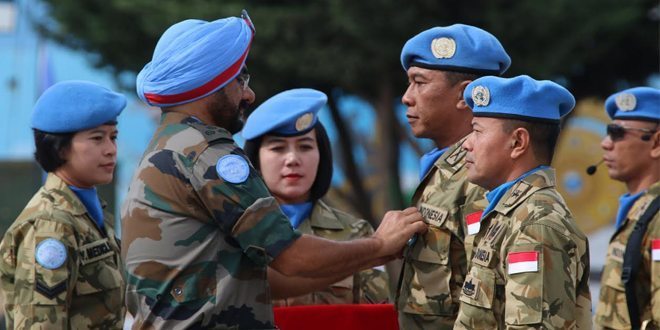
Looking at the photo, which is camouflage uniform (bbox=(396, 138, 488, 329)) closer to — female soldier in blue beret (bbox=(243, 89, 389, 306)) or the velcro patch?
female soldier in blue beret (bbox=(243, 89, 389, 306))

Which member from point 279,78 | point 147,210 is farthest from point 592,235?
point 147,210

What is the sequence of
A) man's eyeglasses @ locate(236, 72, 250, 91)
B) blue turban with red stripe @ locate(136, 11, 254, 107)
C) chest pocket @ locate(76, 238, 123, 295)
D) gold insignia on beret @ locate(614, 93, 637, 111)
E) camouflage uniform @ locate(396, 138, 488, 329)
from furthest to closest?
gold insignia on beret @ locate(614, 93, 637, 111) → chest pocket @ locate(76, 238, 123, 295) → camouflage uniform @ locate(396, 138, 488, 329) → man's eyeglasses @ locate(236, 72, 250, 91) → blue turban with red stripe @ locate(136, 11, 254, 107)

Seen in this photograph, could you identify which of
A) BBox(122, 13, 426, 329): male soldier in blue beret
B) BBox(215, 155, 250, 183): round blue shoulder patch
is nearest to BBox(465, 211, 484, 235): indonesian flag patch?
BBox(122, 13, 426, 329): male soldier in blue beret

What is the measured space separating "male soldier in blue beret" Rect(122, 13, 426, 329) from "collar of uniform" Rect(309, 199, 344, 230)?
1774 mm

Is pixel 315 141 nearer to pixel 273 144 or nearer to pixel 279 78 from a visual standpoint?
pixel 273 144

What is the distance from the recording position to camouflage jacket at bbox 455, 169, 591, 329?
3.73 meters

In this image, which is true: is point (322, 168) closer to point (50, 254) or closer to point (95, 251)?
point (95, 251)

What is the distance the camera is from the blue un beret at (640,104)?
629cm

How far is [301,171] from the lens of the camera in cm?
570

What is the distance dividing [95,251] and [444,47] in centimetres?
189

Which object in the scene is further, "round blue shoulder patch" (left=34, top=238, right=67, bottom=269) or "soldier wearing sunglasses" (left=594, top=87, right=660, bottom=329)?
"soldier wearing sunglasses" (left=594, top=87, right=660, bottom=329)

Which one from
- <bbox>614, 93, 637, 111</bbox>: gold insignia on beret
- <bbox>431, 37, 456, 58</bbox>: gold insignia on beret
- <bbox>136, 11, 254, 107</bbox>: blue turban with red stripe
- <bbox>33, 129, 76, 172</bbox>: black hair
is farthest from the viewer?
<bbox>614, 93, 637, 111</bbox>: gold insignia on beret

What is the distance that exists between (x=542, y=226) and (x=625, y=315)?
2.35 meters

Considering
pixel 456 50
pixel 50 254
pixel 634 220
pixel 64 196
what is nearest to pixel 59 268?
pixel 50 254
